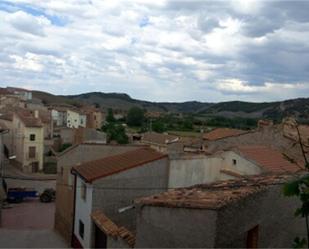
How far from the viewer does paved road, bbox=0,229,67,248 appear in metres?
21.4

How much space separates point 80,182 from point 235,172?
7.00 meters

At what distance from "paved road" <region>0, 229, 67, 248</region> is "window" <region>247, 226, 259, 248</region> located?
554 inches

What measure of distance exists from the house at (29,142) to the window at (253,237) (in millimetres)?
47902

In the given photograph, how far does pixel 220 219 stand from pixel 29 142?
163 ft

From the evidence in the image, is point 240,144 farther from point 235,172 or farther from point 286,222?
point 286,222

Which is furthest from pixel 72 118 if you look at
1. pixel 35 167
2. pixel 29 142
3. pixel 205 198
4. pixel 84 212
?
pixel 205 198

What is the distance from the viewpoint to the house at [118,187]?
17734 mm

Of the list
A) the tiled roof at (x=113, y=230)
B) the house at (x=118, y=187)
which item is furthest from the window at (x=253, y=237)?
the house at (x=118, y=187)

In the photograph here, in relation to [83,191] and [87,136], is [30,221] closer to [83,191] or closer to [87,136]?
[87,136]

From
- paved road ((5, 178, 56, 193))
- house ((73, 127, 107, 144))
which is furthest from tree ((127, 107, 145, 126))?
house ((73, 127, 107, 144))

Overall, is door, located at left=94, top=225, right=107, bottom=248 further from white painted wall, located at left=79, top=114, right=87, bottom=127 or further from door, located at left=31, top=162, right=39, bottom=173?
white painted wall, located at left=79, top=114, right=87, bottom=127

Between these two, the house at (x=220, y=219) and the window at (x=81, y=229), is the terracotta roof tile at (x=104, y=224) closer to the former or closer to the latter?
the window at (x=81, y=229)

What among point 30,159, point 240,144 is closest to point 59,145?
point 30,159

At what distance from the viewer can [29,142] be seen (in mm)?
55219
